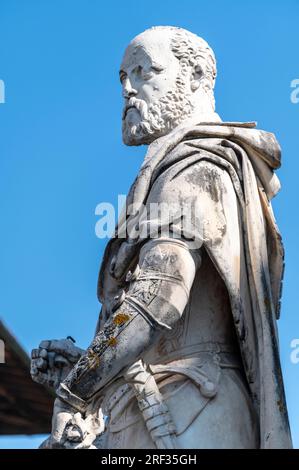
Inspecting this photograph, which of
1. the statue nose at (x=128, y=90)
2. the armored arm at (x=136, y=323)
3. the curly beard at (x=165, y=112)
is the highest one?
the statue nose at (x=128, y=90)

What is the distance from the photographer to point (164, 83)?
355 inches

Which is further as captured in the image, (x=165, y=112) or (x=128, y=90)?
(x=128, y=90)

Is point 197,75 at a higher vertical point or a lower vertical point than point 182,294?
higher

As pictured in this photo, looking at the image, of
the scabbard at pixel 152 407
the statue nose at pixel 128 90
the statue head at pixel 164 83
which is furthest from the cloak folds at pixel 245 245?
the scabbard at pixel 152 407

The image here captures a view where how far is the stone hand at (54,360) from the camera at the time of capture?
8.92 m

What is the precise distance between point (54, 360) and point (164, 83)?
1.74 meters

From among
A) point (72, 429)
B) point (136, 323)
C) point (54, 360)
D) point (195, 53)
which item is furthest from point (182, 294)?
point (195, 53)

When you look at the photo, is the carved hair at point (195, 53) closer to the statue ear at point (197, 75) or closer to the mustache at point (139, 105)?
the statue ear at point (197, 75)

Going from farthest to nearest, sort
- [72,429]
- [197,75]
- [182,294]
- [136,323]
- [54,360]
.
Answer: [197,75] < [54,360] < [182,294] < [136,323] < [72,429]

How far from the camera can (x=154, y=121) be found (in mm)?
8969

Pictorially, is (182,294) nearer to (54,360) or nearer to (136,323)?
(136,323)

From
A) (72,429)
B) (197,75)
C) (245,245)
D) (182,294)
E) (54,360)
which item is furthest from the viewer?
(197,75)
